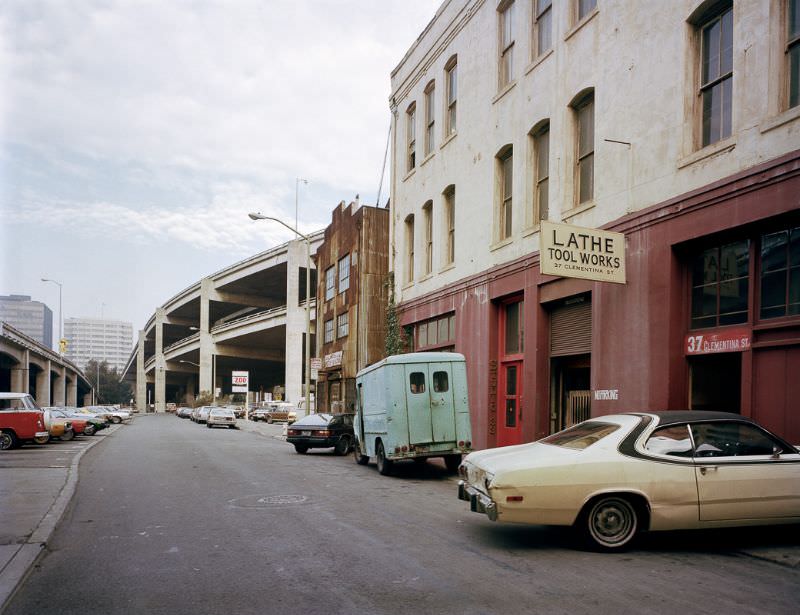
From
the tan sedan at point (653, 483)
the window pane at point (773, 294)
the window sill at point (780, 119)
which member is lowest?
the tan sedan at point (653, 483)

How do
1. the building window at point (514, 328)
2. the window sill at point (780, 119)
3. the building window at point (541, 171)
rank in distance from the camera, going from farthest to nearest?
the building window at point (514, 328), the building window at point (541, 171), the window sill at point (780, 119)

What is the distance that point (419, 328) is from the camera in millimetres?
23938

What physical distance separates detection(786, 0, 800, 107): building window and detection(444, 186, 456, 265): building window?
470 inches

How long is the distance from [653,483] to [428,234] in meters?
17.3

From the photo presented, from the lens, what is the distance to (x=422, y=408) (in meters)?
14.5

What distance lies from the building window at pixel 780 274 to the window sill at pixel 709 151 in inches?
60.8

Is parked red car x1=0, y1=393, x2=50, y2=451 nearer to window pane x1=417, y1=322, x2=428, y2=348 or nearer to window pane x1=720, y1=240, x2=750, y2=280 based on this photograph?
window pane x1=417, y1=322, x2=428, y2=348

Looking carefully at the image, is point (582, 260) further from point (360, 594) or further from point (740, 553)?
point (360, 594)

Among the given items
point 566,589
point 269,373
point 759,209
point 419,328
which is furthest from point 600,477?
point 269,373

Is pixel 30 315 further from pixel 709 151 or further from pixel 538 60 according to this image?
pixel 709 151

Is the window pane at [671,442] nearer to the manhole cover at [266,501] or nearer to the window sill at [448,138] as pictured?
the manhole cover at [266,501]

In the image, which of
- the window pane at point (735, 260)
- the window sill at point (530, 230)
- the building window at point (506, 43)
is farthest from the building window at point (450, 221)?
the window pane at point (735, 260)

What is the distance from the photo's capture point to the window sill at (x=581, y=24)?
14.6 metres

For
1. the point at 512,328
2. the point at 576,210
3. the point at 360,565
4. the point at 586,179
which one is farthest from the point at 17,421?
the point at 360,565
